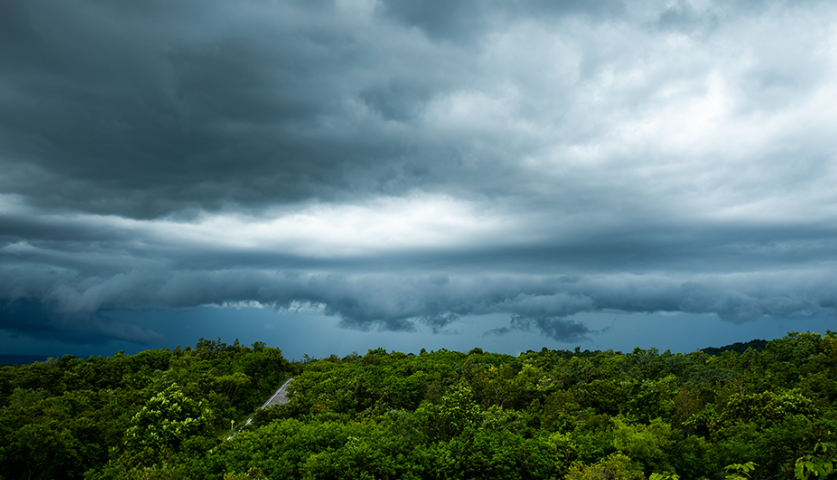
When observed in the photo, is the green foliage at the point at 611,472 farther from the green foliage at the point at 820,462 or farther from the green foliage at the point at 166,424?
the green foliage at the point at 166,424

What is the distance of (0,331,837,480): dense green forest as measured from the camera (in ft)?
110

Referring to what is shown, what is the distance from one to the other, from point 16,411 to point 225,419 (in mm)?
28026

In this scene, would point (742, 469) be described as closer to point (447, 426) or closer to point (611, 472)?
point (611, 472)

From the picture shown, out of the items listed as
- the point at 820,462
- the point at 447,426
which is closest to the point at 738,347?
the point at 447,426

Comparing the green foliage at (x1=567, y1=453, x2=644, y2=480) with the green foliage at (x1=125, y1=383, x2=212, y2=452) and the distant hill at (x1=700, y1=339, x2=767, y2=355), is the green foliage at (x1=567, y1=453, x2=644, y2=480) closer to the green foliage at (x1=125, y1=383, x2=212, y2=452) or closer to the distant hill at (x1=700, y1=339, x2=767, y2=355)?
the green foliage at (x1=125, y1=383, x2=212, y2=452)

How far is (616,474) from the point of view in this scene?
92.3 feet

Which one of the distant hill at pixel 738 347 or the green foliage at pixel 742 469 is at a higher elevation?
the green foliage at pixel 742 469

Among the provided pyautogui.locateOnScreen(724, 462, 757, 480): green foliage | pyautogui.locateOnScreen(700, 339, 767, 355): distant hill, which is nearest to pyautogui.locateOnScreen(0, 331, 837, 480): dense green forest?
pyautogui.locateOnScreen(724, 462, 757, 480): green foliage

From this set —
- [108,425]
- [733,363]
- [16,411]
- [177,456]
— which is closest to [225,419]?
[108,425]

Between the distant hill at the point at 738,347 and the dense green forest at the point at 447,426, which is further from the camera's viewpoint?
the distant hill at the point at 738,347

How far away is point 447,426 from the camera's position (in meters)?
46.9

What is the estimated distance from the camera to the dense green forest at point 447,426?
1321 inches

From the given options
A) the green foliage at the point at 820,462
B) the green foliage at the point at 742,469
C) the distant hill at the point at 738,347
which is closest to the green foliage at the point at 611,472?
the green foliage at the point at 742,469

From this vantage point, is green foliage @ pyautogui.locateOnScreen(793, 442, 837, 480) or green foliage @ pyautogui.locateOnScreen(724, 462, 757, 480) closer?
green foliage @ pyautogui.locateOnScreen(724, 462, 757, 480)
